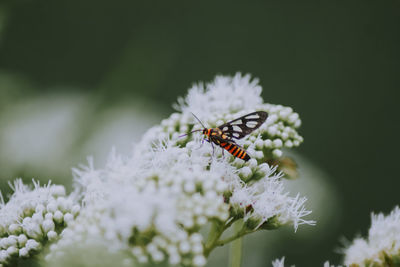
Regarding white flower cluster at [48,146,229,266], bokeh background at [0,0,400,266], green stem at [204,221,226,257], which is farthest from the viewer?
bokeh background at [0,0,400,266]

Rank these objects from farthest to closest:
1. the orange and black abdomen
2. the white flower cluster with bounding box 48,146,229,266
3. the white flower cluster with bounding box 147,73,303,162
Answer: the white flower cluster with bounding box 147,73,303,162 → the orange and black abdomen → the white flower cluster with bounding box 48,146,229,266

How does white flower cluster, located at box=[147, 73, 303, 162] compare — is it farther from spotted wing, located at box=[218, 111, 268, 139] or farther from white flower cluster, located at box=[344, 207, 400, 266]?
white flower cluster, located at box=[344, 207, 400, 266]

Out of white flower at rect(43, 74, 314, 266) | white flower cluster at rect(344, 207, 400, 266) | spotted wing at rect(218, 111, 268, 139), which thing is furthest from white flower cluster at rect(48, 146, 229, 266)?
white flower cluster at rect(344, 207, 400, 266)

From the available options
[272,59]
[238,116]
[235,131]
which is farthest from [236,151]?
[272,59]

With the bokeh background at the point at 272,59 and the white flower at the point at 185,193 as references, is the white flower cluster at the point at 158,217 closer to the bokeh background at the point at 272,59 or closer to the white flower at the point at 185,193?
the white flower at the point at 185,193

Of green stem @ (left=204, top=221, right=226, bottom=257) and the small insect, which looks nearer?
green stem @ (left=204, top=221, right=226, bottom=257)

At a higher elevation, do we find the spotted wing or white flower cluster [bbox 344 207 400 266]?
the spotted wing
